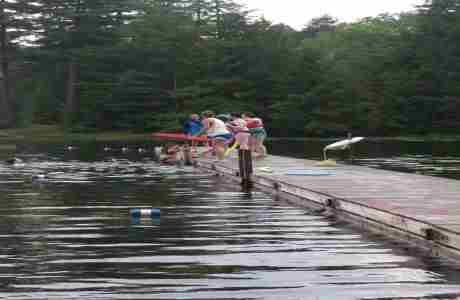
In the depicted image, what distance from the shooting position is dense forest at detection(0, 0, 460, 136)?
74.4m

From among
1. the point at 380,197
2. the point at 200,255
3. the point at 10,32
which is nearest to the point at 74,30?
the point at 10,32

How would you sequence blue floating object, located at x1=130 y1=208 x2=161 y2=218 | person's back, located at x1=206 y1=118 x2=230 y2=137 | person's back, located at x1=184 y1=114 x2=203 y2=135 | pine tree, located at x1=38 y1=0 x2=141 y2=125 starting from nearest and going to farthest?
1. blue floating object, located at x1=130 y1=208 x2=161 y2=218
2. person's back, located at x1=206 y1=118 x2=230 y2=137
3. person's back, located at x1=184 y1=114 x2=203 y2=135
4. pine tree, located at x1=38 y1=0 x2=141 y2=125

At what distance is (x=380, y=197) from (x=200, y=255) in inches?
220

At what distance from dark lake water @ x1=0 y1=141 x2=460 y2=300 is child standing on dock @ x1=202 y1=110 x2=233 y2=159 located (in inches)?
441

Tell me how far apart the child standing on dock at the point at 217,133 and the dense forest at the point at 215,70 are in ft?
138

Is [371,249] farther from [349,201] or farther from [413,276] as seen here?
[349,201]

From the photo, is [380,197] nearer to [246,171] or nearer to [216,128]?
[246,171]

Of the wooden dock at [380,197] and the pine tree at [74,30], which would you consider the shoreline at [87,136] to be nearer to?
the pine tree at [74,30]

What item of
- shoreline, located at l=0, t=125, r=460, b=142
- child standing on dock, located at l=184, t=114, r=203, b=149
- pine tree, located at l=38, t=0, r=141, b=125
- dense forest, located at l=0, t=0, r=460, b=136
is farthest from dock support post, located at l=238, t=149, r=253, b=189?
pine tree, located at l=38, t=0, r=141, b=125

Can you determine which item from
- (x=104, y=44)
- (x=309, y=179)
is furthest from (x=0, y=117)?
(x=309, y=179)

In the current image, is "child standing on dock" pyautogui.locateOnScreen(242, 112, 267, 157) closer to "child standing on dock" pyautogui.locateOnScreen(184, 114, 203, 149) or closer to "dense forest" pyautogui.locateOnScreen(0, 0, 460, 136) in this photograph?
"child standing on dock" pyautogui.locateOnScreen(184, 114, 203, 149)

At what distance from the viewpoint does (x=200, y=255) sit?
1099cm

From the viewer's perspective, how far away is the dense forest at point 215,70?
244 feet

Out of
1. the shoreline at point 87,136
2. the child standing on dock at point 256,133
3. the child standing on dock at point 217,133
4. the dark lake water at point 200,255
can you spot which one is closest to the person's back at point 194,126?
the child standing on dock at point 217,133
